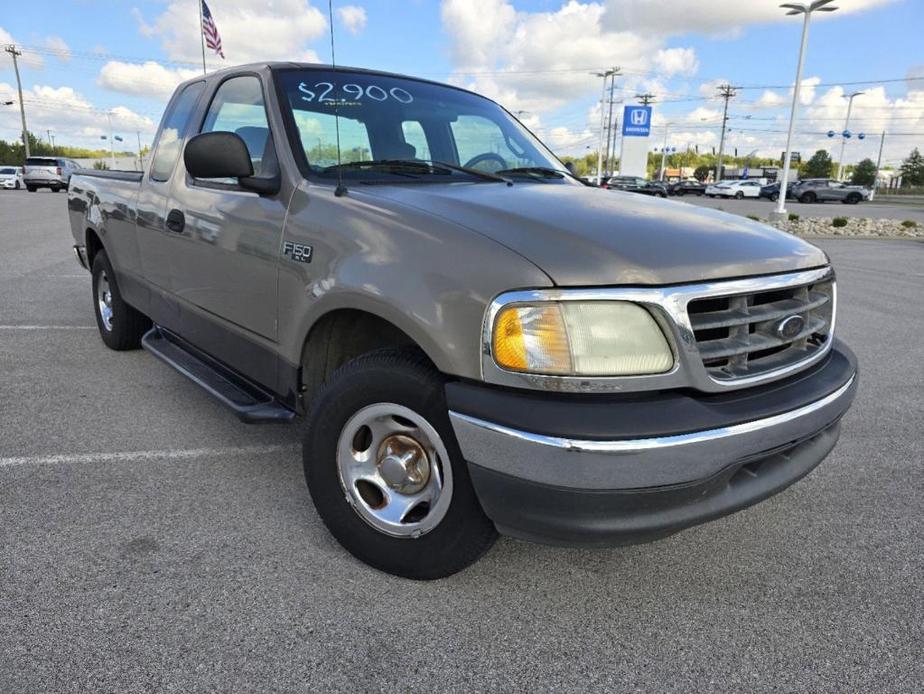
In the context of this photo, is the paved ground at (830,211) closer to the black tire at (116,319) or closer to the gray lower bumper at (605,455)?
the black tire at (116,319)

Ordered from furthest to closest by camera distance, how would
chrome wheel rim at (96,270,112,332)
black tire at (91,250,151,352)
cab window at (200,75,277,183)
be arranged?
1. chrome wheel rim at (96,270,112,332)
2. black tire at (91,250,151,352)
3. cab window at (200,75,277,183)

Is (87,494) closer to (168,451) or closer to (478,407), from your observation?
(168,451)

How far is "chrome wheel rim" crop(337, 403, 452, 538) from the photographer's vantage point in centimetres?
224

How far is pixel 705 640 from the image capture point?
218 cm

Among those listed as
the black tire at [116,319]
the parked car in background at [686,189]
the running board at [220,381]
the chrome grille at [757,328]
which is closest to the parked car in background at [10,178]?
the black tire at [116,319]

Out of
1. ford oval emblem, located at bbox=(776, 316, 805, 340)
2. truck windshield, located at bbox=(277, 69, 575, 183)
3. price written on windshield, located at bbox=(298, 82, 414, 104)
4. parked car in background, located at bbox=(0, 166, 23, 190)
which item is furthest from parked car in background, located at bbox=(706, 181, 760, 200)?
ford oval emblem, located at bbox=(776, 316, 805, 340)

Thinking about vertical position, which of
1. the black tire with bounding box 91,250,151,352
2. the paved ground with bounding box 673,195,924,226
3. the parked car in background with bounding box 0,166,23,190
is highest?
the black tire with bounding box 91,250,151,352

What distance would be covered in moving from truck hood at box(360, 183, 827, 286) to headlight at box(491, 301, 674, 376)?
3.5 inches

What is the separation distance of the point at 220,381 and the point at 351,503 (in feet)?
4.26

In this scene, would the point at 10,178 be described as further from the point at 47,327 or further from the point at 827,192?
the point at 827,192

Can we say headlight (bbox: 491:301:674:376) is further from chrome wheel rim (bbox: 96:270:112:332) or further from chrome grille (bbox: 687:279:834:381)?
chrome wheel rim (bbox: 96:270:112:332)

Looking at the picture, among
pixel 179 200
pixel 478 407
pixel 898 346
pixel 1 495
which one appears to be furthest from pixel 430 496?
pixel 898 346

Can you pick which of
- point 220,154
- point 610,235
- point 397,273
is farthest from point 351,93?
point 610,235

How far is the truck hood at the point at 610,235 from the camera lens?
2.01 m
